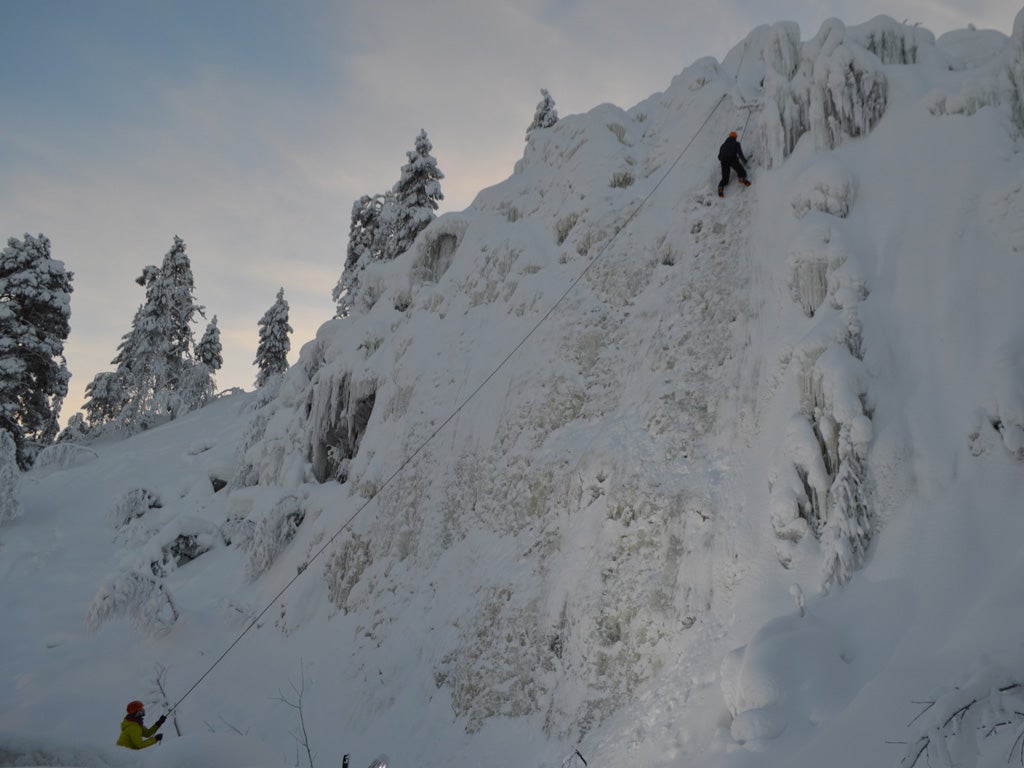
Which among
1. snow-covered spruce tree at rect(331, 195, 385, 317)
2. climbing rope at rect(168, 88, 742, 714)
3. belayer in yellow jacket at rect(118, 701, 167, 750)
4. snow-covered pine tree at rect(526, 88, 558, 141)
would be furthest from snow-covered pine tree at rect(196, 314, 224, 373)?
belayer in yellow jacket at rect(118, 701, 167, 750)

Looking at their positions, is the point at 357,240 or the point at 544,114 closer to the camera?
the point at 544,114

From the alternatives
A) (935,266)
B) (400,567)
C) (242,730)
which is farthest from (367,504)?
(935,266)

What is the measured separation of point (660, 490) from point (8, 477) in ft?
66.7

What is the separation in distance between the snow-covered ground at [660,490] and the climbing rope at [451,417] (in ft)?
0.33

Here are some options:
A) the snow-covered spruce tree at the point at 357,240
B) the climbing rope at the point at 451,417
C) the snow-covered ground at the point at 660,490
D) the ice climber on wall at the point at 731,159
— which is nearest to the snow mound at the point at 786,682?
the snow-covered ground at the point at 660,490

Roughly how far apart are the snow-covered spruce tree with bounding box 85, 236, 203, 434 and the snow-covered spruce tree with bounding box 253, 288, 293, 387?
3.85 meters

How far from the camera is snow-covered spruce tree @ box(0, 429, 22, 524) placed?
19.1 metres

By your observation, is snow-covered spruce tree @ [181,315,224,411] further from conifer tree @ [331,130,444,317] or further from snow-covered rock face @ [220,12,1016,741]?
snow-covered rock face @ [220,12,1016,741]

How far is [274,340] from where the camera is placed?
38969 mm

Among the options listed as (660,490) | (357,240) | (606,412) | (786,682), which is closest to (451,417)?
(606,412)

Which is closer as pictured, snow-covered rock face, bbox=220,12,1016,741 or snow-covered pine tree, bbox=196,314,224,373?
snow-covered rock face, bbox=220,12,1016,741

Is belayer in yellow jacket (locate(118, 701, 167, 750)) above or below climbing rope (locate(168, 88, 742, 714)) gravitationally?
below

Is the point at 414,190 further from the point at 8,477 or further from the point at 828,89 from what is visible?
the point at 828,89

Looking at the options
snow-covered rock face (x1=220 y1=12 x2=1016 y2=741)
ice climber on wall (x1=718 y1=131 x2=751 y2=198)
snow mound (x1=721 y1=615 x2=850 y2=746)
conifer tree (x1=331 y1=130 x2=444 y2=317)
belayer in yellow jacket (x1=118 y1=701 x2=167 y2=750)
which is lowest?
belayer in yellow jacket (x1=118 y1=701 x2=167 y2=750)
